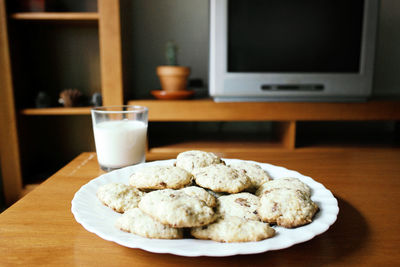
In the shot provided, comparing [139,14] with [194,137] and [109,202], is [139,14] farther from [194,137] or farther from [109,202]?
[109,202]

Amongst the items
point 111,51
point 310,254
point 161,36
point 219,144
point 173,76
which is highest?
point 161,36

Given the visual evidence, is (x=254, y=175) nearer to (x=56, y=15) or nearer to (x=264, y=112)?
(x=264, y=112)

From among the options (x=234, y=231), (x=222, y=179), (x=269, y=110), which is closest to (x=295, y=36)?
(x=269, y=110)

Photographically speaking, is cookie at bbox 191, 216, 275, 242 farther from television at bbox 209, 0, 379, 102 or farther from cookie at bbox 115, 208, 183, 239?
television at bbox 209, 0, 379, 102

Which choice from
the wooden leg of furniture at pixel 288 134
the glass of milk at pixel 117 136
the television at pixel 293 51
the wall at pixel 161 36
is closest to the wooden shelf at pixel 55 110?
the wall at pixel 161 36

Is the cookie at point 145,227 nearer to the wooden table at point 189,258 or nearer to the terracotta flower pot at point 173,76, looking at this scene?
the wooden table at point 189,258

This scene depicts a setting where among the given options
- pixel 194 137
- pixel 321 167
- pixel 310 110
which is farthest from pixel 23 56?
pixel 321 167
